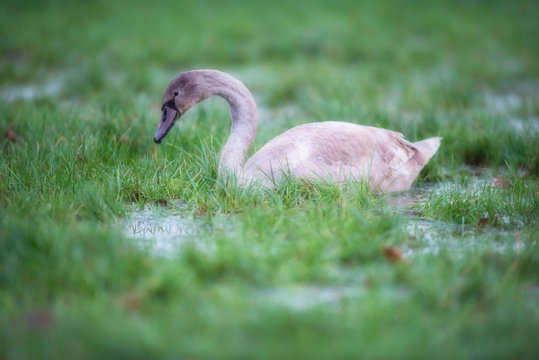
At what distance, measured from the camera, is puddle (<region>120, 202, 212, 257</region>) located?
3.50 m

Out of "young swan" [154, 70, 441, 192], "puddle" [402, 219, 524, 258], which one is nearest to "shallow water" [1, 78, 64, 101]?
"young swan" [154, 70, 441, 192]

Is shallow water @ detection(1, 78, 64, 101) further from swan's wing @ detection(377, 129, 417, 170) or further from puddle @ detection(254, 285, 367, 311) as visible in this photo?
puddle @ detection(254, 285, 367, 311)

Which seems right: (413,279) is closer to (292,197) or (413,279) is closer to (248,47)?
(292,197)

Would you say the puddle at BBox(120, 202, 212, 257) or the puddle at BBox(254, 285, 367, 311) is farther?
the puddle at BBox(120, 202, 212, 257)

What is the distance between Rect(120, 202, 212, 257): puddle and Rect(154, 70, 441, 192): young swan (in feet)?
1.73

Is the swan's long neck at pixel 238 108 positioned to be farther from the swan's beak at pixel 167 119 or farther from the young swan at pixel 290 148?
the swan's beak at pixel 167 119

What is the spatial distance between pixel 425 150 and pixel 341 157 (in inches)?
40.2

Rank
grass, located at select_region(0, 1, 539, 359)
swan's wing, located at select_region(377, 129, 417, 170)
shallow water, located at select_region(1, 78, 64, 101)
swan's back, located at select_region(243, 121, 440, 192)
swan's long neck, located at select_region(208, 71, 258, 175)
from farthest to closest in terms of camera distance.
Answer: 1. shallow water, located at select_region(1, 78, 64, 101)
2. swan's wing, located at select_region(377, 129, 417, 170)
3. swan's long neck, located at select_region(208, 71, 258, 175)
4. swan's back, located at select_region(243, 121, 440, 192)
5. grass, located at select_region(0, 1, 539, 359)

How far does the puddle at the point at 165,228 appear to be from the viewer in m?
3.50

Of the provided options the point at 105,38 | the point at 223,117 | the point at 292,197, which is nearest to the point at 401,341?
the point at 292,197

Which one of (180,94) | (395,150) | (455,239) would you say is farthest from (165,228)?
(395,150)

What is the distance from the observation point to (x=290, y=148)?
453 centimetres

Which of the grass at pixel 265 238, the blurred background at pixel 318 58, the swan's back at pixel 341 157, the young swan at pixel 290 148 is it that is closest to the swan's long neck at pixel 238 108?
the young swan at pixel 290 148

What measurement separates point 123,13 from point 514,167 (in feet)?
35.8
